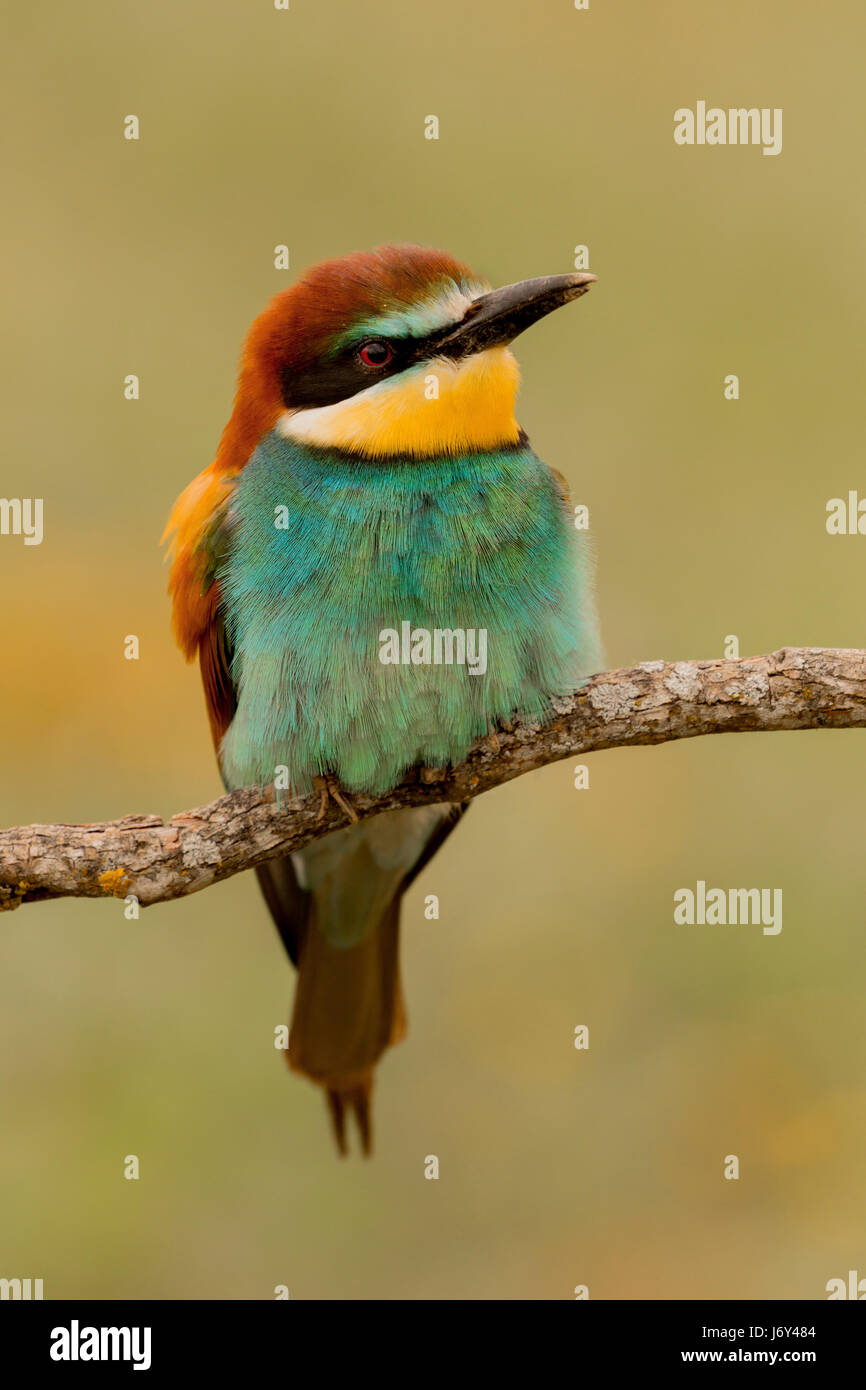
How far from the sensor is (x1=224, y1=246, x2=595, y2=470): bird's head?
2260 mm

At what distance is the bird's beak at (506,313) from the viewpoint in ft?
7.39

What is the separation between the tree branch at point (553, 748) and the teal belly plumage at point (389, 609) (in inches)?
3.3

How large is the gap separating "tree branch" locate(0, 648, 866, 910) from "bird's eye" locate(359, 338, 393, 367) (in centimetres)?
58

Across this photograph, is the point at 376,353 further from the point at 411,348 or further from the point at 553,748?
the point at 553,748

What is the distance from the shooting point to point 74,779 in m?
3.34

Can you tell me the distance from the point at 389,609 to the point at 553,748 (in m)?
0.32

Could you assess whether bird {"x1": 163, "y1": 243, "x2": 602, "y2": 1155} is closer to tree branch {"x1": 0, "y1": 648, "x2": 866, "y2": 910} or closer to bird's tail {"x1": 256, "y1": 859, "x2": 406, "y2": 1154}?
tree branch {"x1": 0, "y1": 648, "x2": 866, "y2": 910}

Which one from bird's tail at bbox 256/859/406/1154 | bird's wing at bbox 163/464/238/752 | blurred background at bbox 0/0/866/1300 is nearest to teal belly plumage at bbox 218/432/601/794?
bird's wing at bbox 163/464/238/752

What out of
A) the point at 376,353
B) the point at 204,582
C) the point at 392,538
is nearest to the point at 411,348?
the point at 376,353

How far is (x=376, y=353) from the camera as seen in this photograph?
7.50ft

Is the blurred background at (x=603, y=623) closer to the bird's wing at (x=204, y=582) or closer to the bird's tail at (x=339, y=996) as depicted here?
the bird's tail at (x=339, y=996)

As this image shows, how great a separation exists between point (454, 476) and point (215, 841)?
2.17 ft

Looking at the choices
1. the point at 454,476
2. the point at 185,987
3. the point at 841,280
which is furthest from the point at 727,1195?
the point at 841,280
